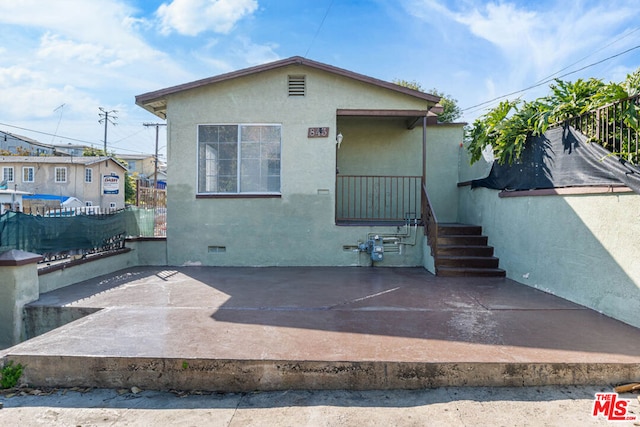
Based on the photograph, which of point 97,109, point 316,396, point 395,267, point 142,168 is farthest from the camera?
point 142,168

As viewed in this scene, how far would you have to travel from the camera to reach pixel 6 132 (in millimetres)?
38844

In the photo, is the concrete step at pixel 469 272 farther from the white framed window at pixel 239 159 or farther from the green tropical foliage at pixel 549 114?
the white framed window at pixel 239 159

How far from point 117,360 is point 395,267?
5.79m

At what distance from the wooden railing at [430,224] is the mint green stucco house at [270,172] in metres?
0.26

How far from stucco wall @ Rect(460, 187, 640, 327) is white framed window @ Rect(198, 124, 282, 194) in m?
4.67

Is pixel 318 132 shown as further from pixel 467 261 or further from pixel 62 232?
pixel 62 232

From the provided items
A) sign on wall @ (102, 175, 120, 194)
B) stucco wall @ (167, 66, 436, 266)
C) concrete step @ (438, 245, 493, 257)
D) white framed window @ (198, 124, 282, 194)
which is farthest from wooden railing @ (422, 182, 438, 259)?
sign on wall @ (102, 175, 120, 194)

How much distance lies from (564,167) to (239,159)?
5874 mm

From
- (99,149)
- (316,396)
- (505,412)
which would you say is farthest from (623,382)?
(99,149)

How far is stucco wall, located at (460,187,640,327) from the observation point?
4.18 metres

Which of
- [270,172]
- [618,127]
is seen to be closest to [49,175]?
[270,172]

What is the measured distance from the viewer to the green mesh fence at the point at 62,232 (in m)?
5.23

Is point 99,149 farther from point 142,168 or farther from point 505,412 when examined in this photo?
point 505,412

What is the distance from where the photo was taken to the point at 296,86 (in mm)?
7816
